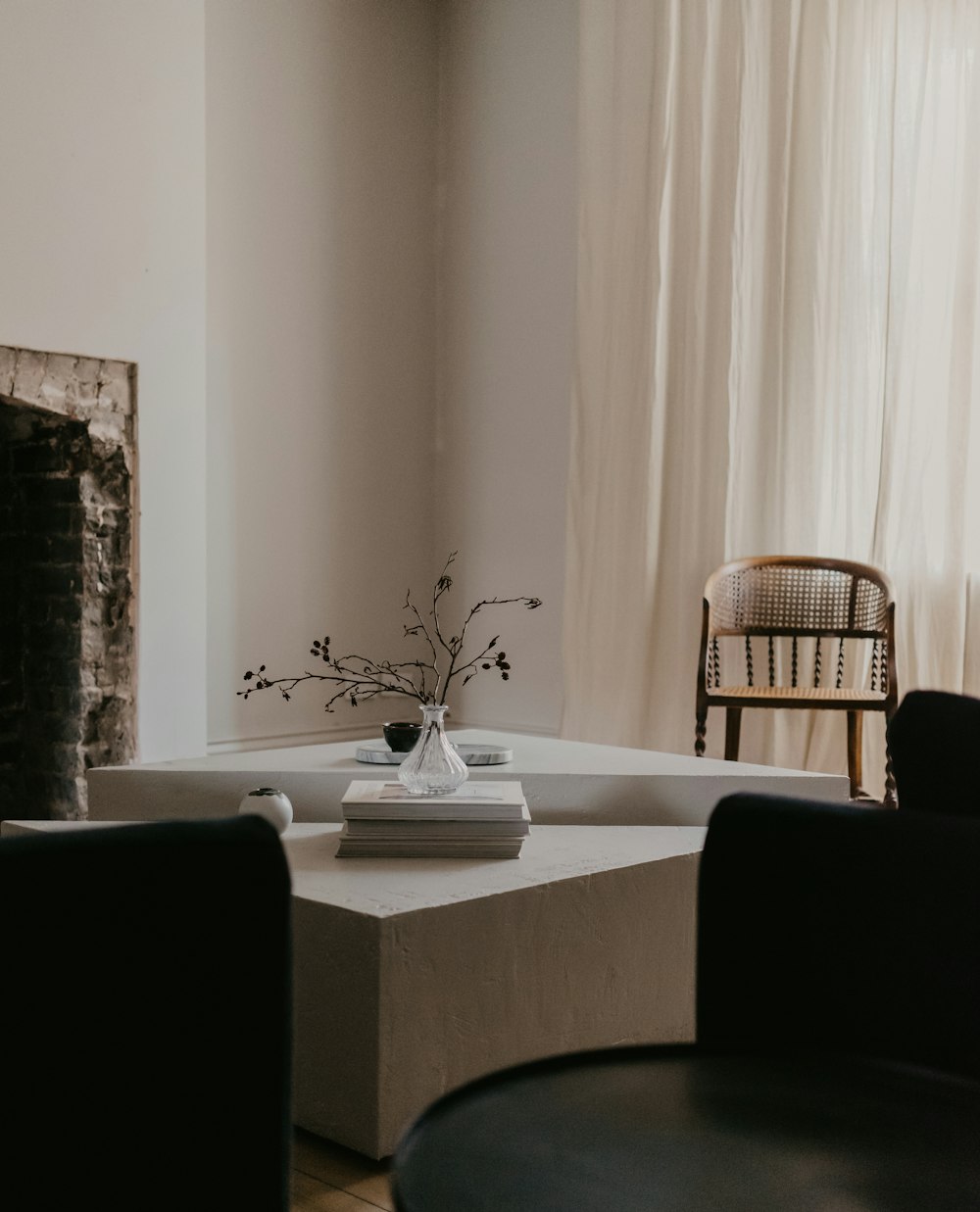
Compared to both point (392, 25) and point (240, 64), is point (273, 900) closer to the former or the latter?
point (240, 64)

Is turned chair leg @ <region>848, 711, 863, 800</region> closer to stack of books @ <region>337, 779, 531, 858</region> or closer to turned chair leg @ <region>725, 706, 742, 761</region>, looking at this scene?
turned chair leg @ <region>725, 706, 742, 761</region>

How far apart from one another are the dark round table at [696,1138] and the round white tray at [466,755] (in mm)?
1461

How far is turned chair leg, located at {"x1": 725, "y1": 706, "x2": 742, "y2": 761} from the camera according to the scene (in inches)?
149

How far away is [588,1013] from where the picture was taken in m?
1.83

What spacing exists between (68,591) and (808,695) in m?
2.02

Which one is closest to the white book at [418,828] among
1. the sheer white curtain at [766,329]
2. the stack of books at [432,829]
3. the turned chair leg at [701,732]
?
the stack of books at [432,829]

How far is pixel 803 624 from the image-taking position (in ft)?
12.7

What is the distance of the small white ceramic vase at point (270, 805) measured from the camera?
2031mm

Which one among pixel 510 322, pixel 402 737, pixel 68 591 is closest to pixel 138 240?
pixel 68 591

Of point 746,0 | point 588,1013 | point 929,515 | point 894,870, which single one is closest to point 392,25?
point 746,0

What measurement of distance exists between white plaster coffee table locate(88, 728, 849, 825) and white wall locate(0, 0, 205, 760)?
160 centimetres

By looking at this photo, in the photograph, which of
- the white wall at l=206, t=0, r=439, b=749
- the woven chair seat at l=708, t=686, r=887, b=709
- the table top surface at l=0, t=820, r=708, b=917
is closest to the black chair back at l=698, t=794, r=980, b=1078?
the table top surface at l=0, t=820, r=708, b=917

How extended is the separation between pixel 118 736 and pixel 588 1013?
233 centimetres

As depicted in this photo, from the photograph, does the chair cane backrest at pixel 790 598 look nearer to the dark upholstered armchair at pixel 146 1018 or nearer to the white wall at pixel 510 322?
the white wall at pixel 510 322
